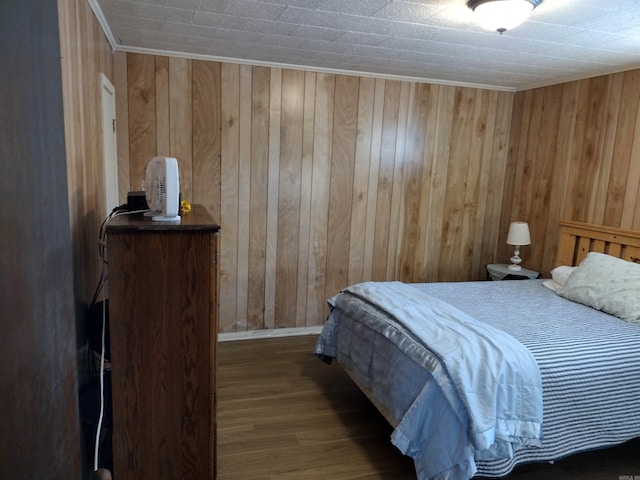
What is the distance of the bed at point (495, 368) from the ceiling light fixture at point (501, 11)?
4.92 ft

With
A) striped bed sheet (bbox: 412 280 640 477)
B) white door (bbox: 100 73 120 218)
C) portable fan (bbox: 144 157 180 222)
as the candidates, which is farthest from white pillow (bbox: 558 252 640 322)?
white door (bbox: 100 73 120 218)

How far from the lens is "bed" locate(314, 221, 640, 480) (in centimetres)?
184

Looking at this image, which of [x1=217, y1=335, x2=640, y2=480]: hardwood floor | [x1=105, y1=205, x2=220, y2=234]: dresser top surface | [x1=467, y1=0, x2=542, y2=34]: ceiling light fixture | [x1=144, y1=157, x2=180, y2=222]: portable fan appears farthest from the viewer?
[x1=217, y1=335, x2=640, y2=480]: hardwood floor

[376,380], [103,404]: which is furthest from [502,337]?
[103,404]

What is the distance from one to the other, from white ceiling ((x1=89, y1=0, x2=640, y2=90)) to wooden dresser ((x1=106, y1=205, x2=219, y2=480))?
137 cm

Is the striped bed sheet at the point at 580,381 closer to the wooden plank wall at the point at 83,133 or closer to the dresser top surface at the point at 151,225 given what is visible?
the dresser top surface at the point at 151,225

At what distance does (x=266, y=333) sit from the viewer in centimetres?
392

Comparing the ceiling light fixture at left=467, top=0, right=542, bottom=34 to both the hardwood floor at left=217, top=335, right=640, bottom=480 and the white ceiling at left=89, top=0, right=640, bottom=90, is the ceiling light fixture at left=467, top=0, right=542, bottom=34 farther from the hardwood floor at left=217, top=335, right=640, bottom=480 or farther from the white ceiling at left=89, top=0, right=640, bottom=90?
the hardwood floor at left=217, top=335, right=640, bottom=480

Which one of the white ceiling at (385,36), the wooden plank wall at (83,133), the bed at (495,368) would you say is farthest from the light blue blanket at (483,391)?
the white ceiling at (385,36)

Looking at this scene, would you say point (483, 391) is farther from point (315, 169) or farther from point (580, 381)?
point (315, 169)

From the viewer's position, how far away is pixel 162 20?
256 centimetres

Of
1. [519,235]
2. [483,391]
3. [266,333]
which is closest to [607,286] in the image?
[519,235]

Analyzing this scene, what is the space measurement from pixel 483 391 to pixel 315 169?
2.48 metres

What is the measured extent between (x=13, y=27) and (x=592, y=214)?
3.99m
